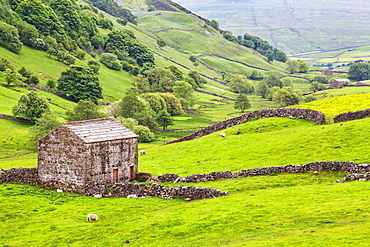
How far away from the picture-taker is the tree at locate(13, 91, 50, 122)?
91.1 meters

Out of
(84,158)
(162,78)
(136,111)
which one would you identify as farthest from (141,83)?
(84,158)

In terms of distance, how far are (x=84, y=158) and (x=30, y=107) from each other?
60.1 meters

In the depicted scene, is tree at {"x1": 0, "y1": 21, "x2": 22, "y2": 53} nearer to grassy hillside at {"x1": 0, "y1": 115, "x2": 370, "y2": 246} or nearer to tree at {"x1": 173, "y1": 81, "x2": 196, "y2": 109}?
tree at {"x1": 173, "y1": 81, "x2": 196, "y2": 109}

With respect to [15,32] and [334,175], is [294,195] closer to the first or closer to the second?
[334,175]

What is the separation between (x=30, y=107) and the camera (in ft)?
304

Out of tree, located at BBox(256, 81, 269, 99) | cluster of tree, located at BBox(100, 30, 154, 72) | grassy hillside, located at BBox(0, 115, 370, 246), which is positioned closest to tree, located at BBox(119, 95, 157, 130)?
grassy hillside, located at BBox(0, 115, 370, 246)

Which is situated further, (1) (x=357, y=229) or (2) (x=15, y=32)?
(2) (x=15, y=32)

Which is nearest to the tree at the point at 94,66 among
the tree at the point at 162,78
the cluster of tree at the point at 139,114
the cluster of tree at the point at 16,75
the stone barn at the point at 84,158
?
the tree at the point at 162,78

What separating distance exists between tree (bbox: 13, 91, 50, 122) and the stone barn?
5553 cm

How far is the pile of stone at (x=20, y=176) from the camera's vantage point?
39469mm

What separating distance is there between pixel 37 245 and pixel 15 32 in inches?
5058

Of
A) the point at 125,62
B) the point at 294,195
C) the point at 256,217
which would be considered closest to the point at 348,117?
the point at 294,195

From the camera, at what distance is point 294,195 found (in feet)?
98.2

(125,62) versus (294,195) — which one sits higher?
(125,62)
